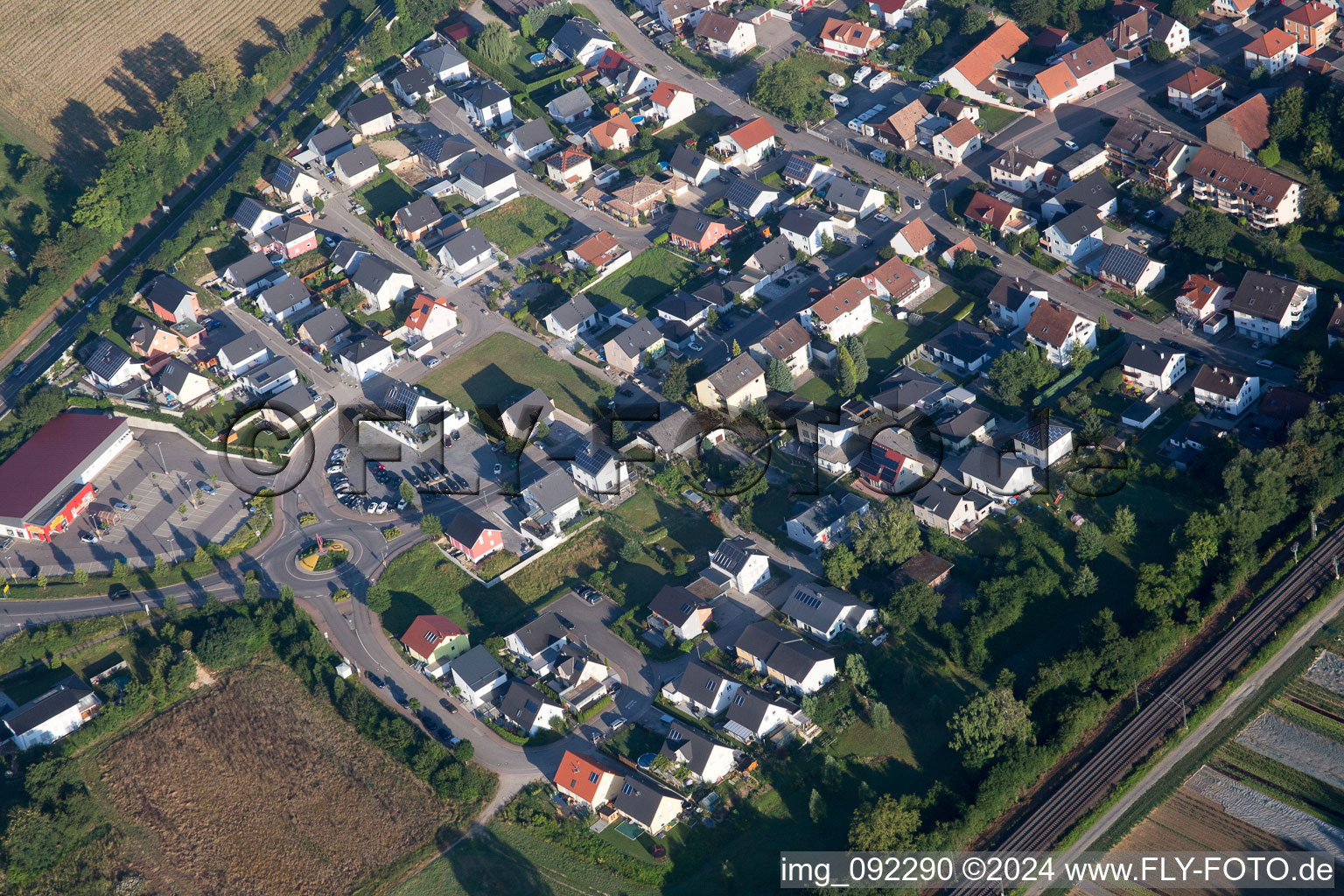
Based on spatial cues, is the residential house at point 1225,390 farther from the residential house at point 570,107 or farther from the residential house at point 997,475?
the residential house at point 570,107

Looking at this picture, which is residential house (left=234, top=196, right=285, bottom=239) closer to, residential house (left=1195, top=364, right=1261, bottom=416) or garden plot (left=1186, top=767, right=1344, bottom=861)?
residential house (left=1195, top=364, right=1261, bottom=416)

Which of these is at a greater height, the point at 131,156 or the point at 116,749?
the point at 131,156

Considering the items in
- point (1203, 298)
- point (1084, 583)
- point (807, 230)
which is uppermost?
point (807, 230)

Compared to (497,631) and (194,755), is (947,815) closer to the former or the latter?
(497,631)

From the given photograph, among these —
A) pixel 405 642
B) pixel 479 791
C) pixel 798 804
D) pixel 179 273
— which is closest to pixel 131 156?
pixel 179 273

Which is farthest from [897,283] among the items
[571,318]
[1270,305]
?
[1270,305]

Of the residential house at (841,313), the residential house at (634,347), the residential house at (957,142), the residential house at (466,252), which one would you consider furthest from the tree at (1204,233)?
the residential house at (466,252)

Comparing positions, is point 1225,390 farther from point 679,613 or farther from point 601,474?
point 601,474
